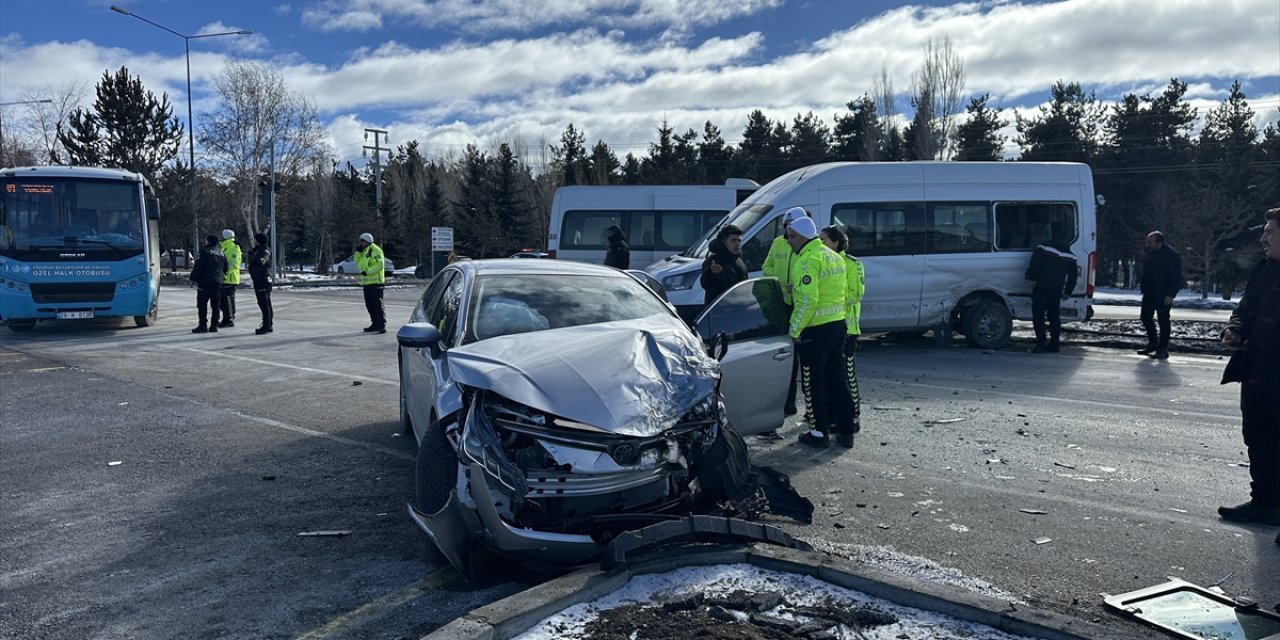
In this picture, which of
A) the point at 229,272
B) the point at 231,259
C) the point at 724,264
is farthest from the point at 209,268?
the point at 724,264

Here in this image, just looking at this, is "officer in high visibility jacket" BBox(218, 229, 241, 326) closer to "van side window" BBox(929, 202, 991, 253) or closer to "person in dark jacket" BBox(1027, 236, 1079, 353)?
"van side window" BBox(929, 202, 991, 253)

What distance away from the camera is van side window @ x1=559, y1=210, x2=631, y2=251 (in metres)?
18.1

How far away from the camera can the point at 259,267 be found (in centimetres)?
1535

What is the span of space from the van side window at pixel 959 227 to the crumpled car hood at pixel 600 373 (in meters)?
9.08

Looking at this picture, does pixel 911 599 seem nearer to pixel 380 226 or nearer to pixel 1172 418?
pixel 1172 418

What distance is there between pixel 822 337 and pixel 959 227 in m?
7.11

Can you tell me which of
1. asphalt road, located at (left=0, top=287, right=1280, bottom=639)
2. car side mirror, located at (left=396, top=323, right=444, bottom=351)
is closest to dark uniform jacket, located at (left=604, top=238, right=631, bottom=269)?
asphalt road, located at (left=0, top=287, right=1280, bottom=639)

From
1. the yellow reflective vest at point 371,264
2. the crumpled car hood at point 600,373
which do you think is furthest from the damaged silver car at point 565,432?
the yellow reflective vest at point 371,264

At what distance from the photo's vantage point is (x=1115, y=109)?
49.3 metres

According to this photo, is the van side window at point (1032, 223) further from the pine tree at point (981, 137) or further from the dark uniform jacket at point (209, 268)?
the pine tree at point (981, 137)

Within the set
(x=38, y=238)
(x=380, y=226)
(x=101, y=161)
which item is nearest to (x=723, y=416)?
(x=38, y=238)

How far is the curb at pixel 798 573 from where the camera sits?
3393 millimetres

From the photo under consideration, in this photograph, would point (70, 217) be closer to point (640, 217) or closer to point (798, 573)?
point (640, 217)

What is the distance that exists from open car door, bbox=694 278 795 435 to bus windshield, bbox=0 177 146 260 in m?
14.0
